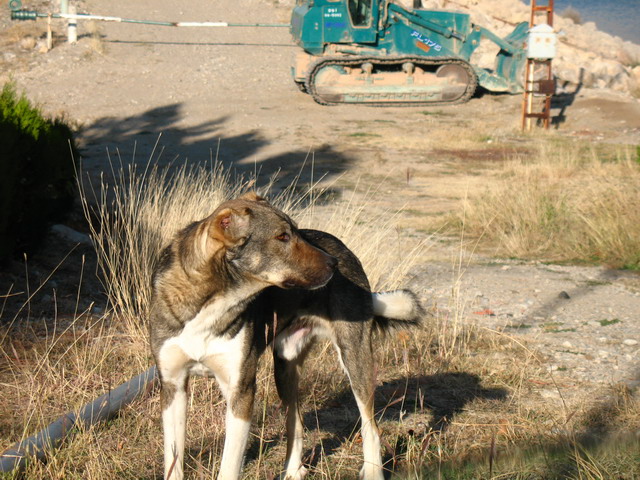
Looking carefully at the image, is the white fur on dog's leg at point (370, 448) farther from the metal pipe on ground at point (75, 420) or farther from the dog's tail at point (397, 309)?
the metal pipe on ground at point (75, 420)

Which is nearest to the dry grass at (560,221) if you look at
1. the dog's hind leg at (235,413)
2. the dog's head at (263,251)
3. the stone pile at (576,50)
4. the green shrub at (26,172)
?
the green shrub at (26,172)

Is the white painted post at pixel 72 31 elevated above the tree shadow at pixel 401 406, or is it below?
above

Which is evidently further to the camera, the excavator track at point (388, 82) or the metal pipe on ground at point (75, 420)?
the excavator track at point (388, 82)

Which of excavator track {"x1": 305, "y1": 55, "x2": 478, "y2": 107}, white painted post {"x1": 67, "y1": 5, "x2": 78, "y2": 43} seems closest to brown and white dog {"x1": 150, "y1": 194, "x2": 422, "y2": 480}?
excavator track {"x1": 305, "y1": 55, "x2": 478, "y2": 107}

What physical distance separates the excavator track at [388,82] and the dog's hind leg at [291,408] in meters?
18.6

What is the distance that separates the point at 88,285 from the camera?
26.2ft

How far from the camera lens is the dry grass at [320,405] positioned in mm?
4371

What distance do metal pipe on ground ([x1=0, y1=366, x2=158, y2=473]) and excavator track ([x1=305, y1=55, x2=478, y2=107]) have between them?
18.2 metres

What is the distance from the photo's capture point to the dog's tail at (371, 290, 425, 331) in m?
4.46

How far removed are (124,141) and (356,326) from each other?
13982 mm

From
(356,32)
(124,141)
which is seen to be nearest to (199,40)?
(356,32)

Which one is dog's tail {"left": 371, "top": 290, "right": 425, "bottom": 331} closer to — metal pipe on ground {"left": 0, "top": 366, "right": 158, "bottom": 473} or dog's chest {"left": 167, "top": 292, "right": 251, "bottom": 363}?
dog's chest {"left": 167, "top": 292, "right": 251, "bottom": 363}

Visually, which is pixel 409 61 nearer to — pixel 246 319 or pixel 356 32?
pixel 356 32

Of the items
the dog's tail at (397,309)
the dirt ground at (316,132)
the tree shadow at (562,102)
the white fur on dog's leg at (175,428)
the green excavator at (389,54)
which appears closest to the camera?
the white fur on dog's leg at (175,428)
